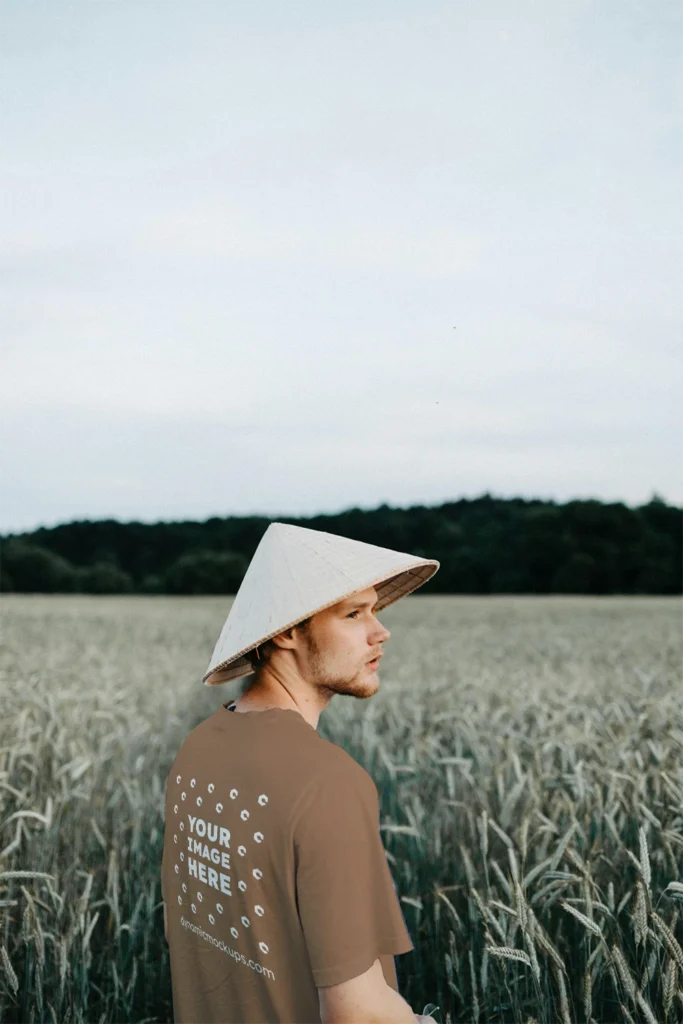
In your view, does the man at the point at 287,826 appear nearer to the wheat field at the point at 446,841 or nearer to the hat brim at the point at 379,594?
the hat brim at the point at 379,594

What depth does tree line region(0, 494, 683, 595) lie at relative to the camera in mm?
45844

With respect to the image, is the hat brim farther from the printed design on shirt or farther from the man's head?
the printed design on shirt

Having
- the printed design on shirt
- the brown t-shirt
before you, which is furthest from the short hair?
the printed design on shirt

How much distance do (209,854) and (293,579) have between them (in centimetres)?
53

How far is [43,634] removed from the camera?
39.3 feet

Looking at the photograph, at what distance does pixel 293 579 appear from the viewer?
66.2 inches

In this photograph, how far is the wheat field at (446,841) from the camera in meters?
2.34

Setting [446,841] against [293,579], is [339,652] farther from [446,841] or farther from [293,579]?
[446,841]

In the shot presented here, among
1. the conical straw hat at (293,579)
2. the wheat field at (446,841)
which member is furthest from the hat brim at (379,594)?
the wheat field at (446,841)

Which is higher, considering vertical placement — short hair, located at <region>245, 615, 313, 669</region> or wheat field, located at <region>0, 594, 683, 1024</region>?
short hair, located at <region>245, 615, 313, 669</region>

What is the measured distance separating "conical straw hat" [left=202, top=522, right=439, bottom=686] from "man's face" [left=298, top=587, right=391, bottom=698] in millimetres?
47

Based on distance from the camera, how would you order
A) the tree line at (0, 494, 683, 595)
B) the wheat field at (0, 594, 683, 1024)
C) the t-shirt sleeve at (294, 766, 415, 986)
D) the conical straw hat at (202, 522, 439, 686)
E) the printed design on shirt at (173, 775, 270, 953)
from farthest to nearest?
the tree line at (0, 494, 683, 595) → the wheat field at (0, 594, 683, 1024) → the conical straw hat at (202, 522, 439, 686) → the printed design on shirt at (173, 775, 270, 953) → the t-shirt sleeve at (294, 766, 415, 986)

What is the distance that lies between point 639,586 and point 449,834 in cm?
4542

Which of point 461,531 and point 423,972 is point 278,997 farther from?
point 461,531
